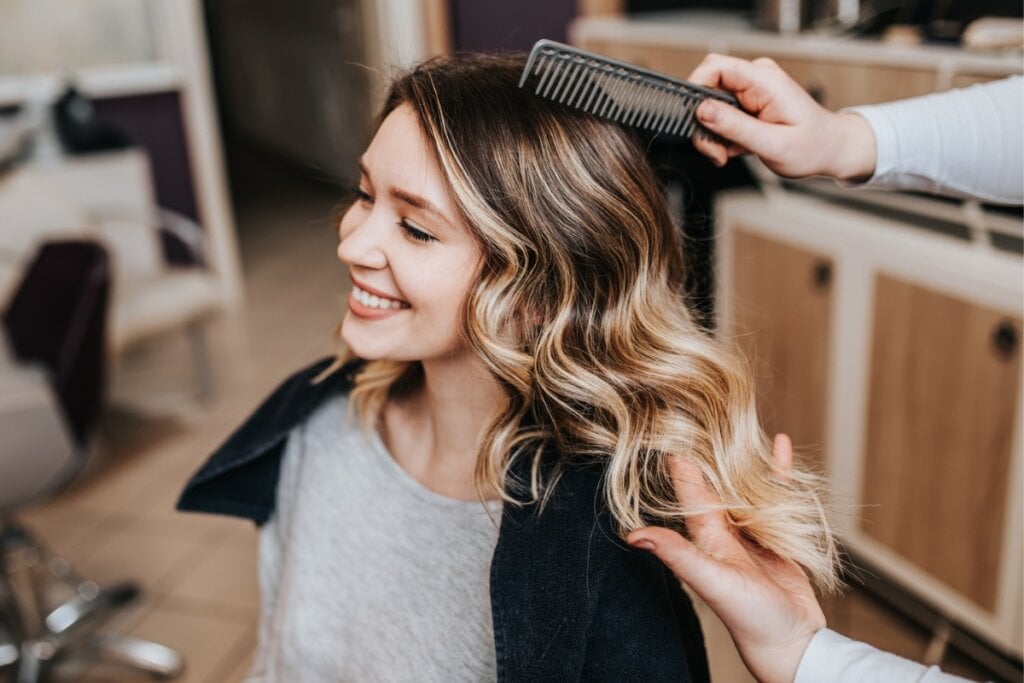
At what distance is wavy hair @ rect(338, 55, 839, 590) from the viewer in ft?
3.33

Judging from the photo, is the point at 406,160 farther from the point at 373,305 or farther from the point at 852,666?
the point at 852,666

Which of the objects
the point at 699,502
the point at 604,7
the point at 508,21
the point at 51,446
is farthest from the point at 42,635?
the point at 508,21

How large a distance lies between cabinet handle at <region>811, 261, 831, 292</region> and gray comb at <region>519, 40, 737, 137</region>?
123 centimetres

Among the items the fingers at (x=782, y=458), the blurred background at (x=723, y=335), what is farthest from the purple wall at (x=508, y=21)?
the fingers at (x=782, y=458)

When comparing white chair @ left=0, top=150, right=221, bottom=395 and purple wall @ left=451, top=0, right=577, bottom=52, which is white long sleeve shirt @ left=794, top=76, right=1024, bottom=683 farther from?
purple wall @ left=451, top=0, right=577, bottom=52

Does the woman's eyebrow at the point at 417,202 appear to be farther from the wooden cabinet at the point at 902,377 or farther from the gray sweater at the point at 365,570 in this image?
the wooden cabinet at the point at 902,377

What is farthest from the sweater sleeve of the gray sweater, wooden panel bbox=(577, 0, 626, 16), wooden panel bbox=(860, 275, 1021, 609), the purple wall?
the purple wall

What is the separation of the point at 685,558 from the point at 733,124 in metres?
0.49

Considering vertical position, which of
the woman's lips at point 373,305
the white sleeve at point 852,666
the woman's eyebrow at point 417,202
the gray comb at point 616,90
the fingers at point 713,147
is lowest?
the white sleeve at point 852,666

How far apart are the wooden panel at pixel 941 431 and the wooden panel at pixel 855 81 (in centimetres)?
38

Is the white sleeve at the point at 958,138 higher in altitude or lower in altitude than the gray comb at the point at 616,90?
lower

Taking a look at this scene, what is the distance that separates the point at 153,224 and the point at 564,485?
2963 mm

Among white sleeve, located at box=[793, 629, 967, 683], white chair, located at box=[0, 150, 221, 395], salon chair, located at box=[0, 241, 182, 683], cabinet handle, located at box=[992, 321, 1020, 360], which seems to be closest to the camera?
white sleeve, located at box=[793, 629, 967, 683]

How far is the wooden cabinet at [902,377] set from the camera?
1.88 meters
